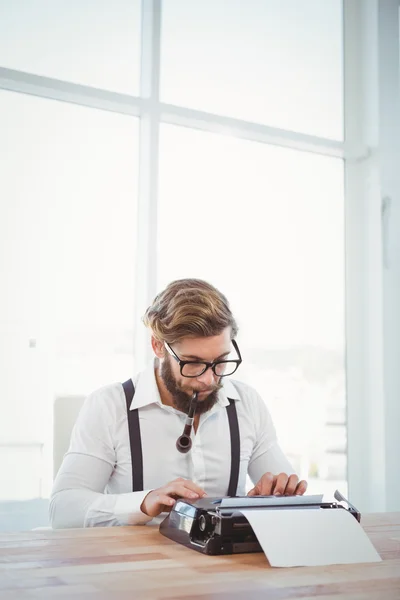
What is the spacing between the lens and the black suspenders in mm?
2033

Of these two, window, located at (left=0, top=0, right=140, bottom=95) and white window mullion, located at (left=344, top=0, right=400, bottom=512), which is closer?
window, located at (left=0, top=0, right=140, bottom=95)

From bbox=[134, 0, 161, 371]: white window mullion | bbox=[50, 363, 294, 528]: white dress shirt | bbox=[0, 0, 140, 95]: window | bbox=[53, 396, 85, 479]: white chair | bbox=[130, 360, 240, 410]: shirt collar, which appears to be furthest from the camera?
bbox=[134, 0, 161, 371]: white window mullion

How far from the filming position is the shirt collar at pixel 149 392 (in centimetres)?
211

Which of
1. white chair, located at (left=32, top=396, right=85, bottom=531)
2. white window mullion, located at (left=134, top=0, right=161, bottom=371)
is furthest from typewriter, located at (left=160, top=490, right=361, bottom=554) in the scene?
white window mullion, located at (left=134, top=0, right=161, bottom=371)

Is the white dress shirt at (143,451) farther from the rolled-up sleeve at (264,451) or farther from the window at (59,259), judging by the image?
the window at (59,259)

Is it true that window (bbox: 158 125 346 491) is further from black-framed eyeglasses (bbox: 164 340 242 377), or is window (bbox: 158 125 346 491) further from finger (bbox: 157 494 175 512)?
finger (bbox: 157 494 175 512)

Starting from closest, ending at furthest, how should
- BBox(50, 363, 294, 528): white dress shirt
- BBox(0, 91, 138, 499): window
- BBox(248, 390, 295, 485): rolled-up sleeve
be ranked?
BBox(50, 363, 294, 528): white dress shirt
BBox(248, 390, 295, 485): rolled-up sleeve
BBox(0, 91, 138, 499): window

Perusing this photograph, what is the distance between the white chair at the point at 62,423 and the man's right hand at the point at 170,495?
0.93 m

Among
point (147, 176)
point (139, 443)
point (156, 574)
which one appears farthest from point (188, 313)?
point (147, 176)

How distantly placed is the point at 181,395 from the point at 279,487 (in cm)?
45

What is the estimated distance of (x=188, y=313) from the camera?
2.09 m

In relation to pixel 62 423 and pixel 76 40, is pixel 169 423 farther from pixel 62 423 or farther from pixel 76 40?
pixel 76 40

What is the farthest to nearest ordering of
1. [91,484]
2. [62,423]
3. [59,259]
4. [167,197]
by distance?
[167,197]
[59,259]
[62,423]
[91,484]

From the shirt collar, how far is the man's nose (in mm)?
172
